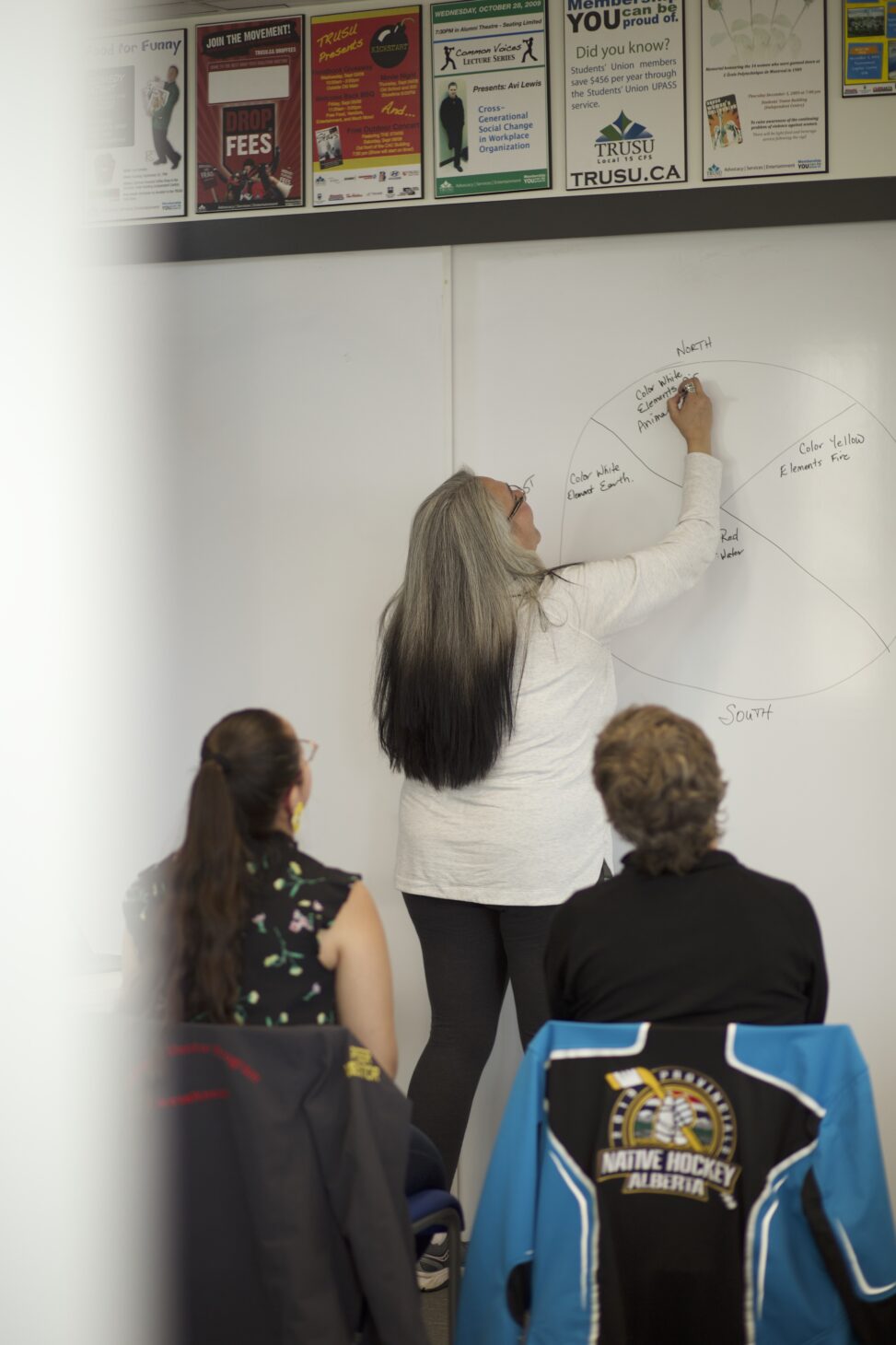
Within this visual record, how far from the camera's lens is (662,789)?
1.32m

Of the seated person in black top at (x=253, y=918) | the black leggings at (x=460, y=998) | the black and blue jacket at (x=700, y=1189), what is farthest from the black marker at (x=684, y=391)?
the black and blue jacket at (x=700, y=1189)

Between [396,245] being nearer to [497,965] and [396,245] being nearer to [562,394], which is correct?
[562,394]

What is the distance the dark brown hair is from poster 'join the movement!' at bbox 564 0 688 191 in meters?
1.61

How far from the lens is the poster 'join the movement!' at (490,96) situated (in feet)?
8.00

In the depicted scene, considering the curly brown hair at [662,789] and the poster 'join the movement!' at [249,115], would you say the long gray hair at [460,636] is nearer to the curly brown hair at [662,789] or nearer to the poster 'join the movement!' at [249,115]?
the curly brown hair at [662,789]

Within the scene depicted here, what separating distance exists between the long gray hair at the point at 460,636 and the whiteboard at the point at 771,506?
1.54 feet

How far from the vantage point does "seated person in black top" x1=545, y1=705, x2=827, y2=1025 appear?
1.26 meters

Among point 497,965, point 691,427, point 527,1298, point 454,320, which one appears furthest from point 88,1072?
point 454,320

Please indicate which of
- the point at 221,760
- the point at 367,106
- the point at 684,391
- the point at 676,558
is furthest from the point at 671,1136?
the point at 367,106

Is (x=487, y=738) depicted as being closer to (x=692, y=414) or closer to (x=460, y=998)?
(x=460, y=998)

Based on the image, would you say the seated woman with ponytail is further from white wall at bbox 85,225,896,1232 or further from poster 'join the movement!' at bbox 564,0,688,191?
poster 'join the movement!' at bbox 564,0,688,191

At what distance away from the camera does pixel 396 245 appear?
2516 millimetres

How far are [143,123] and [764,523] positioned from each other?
1.67 m

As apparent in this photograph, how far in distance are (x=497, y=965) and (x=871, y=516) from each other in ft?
3.79
